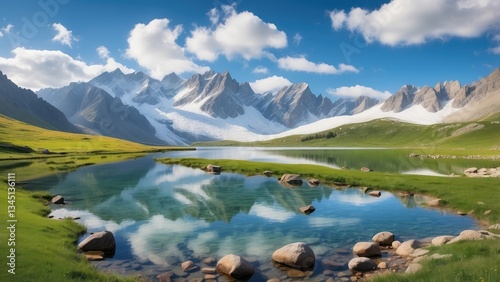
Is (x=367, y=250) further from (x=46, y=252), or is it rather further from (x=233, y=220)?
(x=46, y=252)

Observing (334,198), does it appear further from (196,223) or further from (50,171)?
(50,171)

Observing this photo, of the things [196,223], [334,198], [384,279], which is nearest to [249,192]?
[334,198]

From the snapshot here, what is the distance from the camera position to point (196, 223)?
1346 inches

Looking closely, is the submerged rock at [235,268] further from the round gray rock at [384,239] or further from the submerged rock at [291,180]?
the submerged rock at [291,180]

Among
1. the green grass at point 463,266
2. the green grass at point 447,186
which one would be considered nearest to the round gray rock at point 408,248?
the green grass at point 463,266

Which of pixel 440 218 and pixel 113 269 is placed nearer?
pixel 113 269

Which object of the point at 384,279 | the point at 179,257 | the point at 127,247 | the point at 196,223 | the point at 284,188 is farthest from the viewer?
the point at 284,188

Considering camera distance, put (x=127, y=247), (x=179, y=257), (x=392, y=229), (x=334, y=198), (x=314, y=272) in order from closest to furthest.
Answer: (x=314, y=272)
(x=179, y=257)
(x=127, y=247)
(x=392, y=229)
(x=334, y=198)

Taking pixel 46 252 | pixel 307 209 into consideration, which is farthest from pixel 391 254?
pixel 46 252

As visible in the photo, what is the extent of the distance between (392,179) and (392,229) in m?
31.9

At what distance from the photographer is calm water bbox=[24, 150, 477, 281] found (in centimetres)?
2484

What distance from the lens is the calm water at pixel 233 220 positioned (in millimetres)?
24844

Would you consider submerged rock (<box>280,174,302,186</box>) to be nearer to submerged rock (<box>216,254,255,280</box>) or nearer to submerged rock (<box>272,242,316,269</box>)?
submerged rock (<box>272,242,316,269</box>)

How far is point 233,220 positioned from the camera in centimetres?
3562
